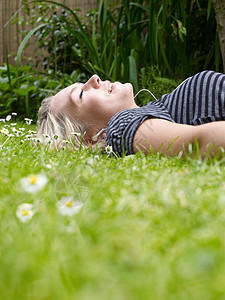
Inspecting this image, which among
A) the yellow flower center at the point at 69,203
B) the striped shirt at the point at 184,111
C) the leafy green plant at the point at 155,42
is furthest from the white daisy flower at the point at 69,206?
the leafy green plant at the point at 155,42

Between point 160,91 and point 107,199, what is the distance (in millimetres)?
2720

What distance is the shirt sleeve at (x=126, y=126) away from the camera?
1.64 metres

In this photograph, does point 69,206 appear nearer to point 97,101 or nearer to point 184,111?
point 184,111

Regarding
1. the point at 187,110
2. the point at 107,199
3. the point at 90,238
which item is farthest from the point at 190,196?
the point at 187,110

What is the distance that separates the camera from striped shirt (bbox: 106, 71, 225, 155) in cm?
167

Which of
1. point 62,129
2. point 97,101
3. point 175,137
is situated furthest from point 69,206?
point 62,129

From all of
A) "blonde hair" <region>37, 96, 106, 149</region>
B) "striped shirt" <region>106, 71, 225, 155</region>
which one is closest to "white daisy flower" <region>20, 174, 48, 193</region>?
"striped shirt" <region>106, 71, 225, 155</region>

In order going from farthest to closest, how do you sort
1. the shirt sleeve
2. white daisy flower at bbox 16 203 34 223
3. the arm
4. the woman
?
the shirt sleeve → the woman → the arm → white daisy flower at bbox 16 203 34 223

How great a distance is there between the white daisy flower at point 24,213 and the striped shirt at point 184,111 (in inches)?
34.6

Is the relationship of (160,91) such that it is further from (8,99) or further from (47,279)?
(47,279)

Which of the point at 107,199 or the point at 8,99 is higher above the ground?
the point at 107,199

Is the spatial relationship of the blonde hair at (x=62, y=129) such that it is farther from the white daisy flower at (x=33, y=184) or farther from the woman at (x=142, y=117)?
the white daisy flower at (x=33, y=184)

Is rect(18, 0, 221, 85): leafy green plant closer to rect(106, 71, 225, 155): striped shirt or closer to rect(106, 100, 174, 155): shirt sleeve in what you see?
rect(106, 71, 225, 155): striped shirt

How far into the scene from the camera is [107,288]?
429mm
